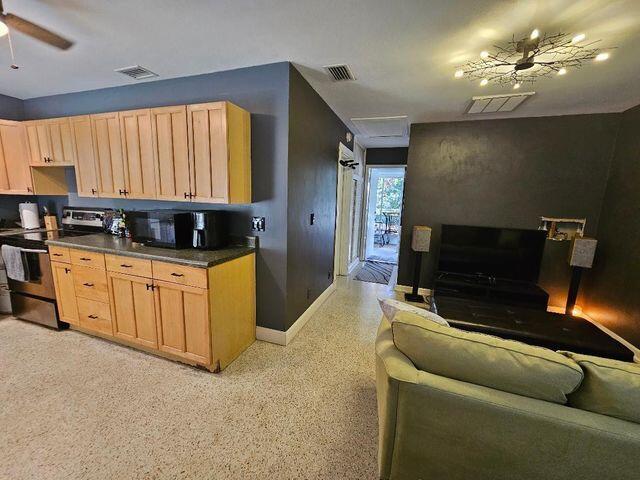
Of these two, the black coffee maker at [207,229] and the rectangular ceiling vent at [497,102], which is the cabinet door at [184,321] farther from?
the rectangular ceiling vent at [497,102]

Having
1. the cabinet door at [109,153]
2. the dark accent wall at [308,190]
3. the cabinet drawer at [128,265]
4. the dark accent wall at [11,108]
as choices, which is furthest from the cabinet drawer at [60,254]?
the dark accent wall at [11,108]

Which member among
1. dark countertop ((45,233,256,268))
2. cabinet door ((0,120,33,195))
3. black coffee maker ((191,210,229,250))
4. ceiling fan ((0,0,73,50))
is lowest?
dark countertop ((45,233,256,268))

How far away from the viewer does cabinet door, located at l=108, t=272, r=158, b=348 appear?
7.35 feet

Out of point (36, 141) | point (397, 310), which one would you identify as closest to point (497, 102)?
point (397, 310)

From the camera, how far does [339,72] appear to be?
238cm

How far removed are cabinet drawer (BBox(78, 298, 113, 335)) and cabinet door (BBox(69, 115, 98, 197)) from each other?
116 cm

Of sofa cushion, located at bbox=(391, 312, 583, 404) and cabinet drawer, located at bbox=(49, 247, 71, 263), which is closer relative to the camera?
sofa cushion, located at bbox=(391, 312, 583, 404)

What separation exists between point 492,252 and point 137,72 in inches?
184

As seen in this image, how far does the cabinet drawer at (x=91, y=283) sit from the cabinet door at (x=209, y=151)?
3.92 ft

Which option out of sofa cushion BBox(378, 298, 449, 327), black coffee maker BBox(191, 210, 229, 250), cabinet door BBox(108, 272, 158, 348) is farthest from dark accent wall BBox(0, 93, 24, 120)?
sofa cushion BBox(378, 298, 449, 327)

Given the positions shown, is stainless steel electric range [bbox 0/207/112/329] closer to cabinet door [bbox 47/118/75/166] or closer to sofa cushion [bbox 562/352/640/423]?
cabinet door [bbox 47/118/75/166]

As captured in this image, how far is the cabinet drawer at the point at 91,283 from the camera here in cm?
240

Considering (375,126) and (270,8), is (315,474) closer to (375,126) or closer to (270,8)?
(270,8)

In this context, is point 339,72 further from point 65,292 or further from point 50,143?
point 65,292
